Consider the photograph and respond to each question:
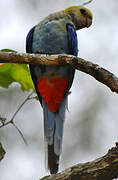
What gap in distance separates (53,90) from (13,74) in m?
0.88

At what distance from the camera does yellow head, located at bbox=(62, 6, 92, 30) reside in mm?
5023

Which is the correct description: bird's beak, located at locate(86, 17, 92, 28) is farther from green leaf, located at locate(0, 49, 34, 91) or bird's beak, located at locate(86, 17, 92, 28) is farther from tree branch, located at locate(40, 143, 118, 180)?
tree branch, located at locate(40, 143, 118, 180)

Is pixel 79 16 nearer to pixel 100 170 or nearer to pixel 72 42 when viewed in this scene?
pixel 72 42

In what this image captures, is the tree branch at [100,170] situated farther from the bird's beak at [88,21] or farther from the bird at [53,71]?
the bird's beak at [88,21]

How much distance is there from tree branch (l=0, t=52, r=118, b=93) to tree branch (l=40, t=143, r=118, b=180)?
0.49 metres

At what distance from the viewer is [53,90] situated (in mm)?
4523

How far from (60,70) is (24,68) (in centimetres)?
77

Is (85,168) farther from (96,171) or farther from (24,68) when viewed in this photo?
(24,68)

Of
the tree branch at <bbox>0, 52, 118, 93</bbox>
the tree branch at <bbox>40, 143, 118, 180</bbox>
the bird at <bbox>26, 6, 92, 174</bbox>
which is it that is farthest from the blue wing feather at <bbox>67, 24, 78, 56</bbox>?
the tree branch at <bbox>40, 143, 118, 180</bbox>

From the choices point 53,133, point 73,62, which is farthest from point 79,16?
point 73,62

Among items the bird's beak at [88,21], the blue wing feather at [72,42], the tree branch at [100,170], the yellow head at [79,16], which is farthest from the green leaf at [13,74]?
the bird's beak at [88,21]

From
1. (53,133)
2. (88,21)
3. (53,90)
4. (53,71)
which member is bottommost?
(53,133)

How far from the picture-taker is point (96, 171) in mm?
3023

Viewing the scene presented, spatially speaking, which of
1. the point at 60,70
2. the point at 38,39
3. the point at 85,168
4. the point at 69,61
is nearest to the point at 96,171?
the point at 85,168
